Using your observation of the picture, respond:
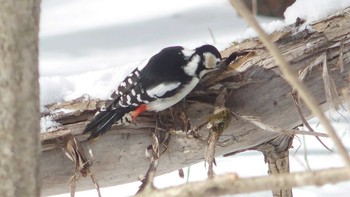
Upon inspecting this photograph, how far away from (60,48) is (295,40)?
2818 millimetres

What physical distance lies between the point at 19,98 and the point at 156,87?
37.8 inches

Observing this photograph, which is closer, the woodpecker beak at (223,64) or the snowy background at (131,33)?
the woodpecker beak at (223,64)

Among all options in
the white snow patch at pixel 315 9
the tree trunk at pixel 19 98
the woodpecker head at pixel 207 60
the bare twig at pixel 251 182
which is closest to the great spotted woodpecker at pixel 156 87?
the woodpecker head at pixel 207 60

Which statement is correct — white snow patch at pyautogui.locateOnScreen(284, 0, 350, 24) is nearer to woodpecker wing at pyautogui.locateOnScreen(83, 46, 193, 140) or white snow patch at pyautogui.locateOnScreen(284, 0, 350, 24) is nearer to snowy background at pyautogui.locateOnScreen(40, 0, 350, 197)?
woodpecker wing at pyautogui.locateOnScreen(83, 46, 193, 140)

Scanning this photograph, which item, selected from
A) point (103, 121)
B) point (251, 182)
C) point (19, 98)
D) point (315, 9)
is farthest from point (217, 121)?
point (251, 182)

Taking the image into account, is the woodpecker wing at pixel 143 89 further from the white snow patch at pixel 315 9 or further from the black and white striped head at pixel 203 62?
the white snow patch at pixel 315 9

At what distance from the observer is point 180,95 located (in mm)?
2146

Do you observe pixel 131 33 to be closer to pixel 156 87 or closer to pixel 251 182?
pixel 156 87

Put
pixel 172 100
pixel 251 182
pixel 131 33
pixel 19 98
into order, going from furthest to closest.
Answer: pixel 131 33 < pixel 172 100 < pixel 19 98 < pixel 251 182

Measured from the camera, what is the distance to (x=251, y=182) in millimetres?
1025

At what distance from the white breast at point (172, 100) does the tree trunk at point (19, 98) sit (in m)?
0.90

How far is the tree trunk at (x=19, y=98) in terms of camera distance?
1.21 metres

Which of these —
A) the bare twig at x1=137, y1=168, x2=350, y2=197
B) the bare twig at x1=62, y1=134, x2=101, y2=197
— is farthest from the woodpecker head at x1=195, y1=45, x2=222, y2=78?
the bare twig at x1=137, y1=168, x2=350, y2=197

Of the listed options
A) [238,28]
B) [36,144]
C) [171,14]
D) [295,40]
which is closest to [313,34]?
[295,40]
